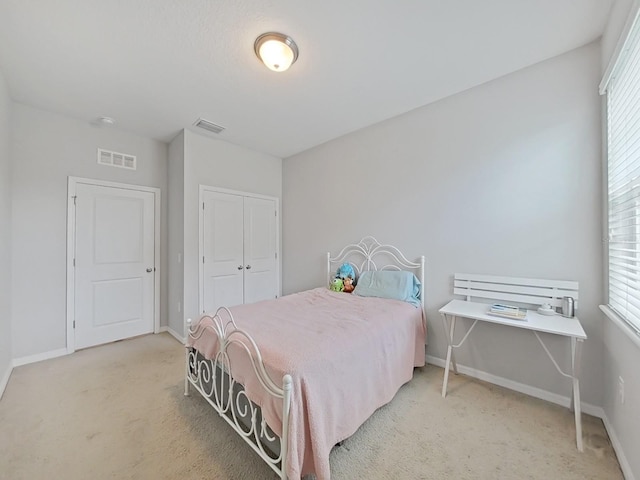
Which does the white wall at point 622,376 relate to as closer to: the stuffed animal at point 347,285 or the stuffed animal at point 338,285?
the stuffed animal at point 347,285

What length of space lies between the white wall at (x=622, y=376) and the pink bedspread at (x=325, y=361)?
4.03 feet

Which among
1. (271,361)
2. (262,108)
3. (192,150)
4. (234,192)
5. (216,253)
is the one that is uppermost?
(262,108)

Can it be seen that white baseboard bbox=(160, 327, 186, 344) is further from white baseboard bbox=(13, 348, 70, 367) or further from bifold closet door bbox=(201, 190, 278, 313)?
white baseboard bbox=(13, 348, 70, 367)

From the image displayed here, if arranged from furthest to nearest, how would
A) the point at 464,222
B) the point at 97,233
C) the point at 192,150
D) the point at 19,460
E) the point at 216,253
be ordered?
the point at 216,253, the point at 192,150, the point at 97,233, the point at 464,222, the point at 19,460

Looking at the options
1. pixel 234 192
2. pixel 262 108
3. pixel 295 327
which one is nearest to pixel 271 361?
pixel 295 327

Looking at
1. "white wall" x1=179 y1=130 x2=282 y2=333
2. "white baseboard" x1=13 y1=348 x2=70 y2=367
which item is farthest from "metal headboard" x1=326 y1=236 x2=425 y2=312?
"white baseboard" x1=13 y1=348 x2=70 y2=367

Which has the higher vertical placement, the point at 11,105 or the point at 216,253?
the point at 11,105

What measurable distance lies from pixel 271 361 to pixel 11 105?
374 centimetres

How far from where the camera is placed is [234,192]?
3.83 metres

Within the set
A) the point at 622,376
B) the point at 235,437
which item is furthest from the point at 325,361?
the point at 622,376

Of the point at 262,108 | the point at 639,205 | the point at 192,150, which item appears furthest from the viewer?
the point at 192,150

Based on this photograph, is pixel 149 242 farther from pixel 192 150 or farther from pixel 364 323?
pixel 364 323

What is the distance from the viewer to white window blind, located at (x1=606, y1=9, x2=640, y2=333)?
4.53 ft

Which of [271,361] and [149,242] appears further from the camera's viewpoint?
[149,242]
